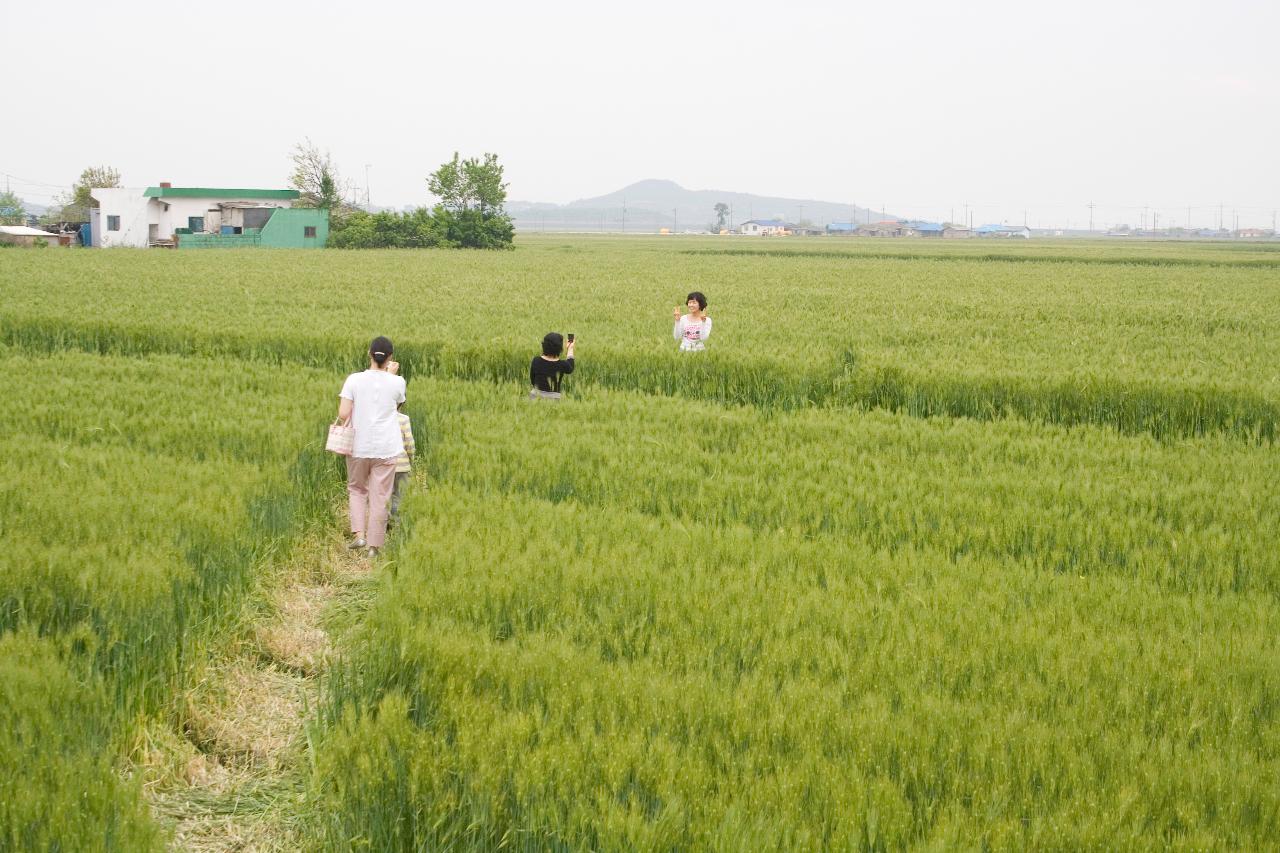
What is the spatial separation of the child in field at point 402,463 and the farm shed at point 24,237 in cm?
6113

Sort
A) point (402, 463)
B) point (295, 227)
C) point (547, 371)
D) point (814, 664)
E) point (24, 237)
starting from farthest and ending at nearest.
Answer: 1. point (295, 227)
2. point (24, 237)
3. point (547, 371)
4. point (402, 463)
5. point (814, 664)

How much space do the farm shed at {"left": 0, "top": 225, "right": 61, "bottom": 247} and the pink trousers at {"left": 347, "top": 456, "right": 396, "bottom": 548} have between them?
61573mm

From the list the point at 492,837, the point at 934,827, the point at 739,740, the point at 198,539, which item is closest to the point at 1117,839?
the point at 934,827

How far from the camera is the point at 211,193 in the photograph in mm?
66375

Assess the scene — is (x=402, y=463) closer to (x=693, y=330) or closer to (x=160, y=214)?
(x=693, y=330)

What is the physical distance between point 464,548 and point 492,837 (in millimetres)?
3149

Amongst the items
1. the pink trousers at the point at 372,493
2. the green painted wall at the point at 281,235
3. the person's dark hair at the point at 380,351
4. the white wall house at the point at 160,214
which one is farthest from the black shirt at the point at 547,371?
the white wall house at the point at 160,214

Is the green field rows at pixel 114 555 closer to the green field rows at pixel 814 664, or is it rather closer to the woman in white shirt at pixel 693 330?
the green field rows at pixel 814 664

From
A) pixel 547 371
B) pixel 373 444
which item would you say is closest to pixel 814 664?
pixel 373 444

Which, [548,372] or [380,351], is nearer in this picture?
[380,351]

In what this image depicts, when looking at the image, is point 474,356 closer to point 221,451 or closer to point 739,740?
point 221,451

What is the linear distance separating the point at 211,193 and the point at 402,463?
6376 cm

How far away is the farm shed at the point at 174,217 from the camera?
2569 inches

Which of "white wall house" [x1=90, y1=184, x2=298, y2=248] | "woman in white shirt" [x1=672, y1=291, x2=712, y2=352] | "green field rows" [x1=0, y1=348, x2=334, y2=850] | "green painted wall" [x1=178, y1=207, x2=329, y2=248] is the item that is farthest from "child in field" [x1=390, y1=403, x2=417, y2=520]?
"white wall house" [x1=90, y1=184, x2=298, y2=248]
